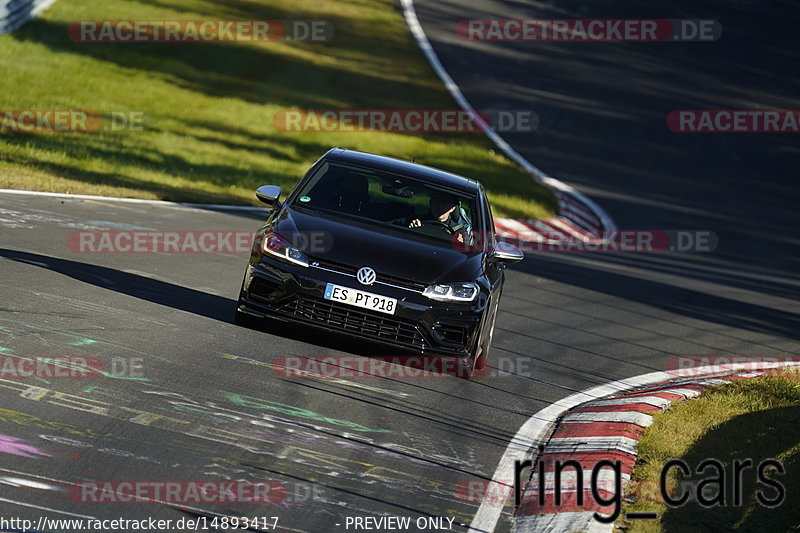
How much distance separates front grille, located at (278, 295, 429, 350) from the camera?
891 centimetres

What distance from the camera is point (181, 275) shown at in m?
12.0

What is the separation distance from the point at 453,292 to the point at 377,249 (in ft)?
2.26

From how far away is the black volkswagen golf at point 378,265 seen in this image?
893 centimetres

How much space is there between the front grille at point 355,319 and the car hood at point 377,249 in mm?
338

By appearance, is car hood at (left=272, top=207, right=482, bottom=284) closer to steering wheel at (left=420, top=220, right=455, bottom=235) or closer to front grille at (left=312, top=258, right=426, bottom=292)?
front grille at (left=312, top=258, right=426, bottom=292)

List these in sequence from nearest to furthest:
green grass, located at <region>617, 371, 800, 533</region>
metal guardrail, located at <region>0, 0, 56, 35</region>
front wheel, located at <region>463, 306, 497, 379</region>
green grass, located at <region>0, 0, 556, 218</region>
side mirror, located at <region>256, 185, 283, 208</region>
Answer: green grass, located at <region>617, 371, 800, 533</region> < front wheel, located at <region>463, 306, 497, 379</region> < side mirror, located at <region>256, 185, 283, 208</region> < green grass, located at <region>0, 0, 556, 218</region> < metal guardrail, located at <region>0, 0, 56, 35</region>

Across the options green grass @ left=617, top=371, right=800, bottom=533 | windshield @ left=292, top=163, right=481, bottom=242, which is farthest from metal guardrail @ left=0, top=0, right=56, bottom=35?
green grass @ left=617, top=371, right=800, bottom=533

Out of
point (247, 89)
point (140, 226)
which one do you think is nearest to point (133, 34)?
point (247, 89)

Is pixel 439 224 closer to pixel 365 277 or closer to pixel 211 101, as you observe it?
pixel 365 277

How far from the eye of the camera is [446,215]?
10.2 metres

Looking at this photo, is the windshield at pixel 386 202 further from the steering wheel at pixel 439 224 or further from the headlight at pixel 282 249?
the headlight at pixel 282 249

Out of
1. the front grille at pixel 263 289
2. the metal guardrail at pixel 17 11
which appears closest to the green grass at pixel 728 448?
the front grille at pixel 263 289

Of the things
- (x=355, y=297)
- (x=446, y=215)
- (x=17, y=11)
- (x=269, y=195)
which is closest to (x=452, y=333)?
(x=355, y=297)

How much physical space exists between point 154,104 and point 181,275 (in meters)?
15.7
